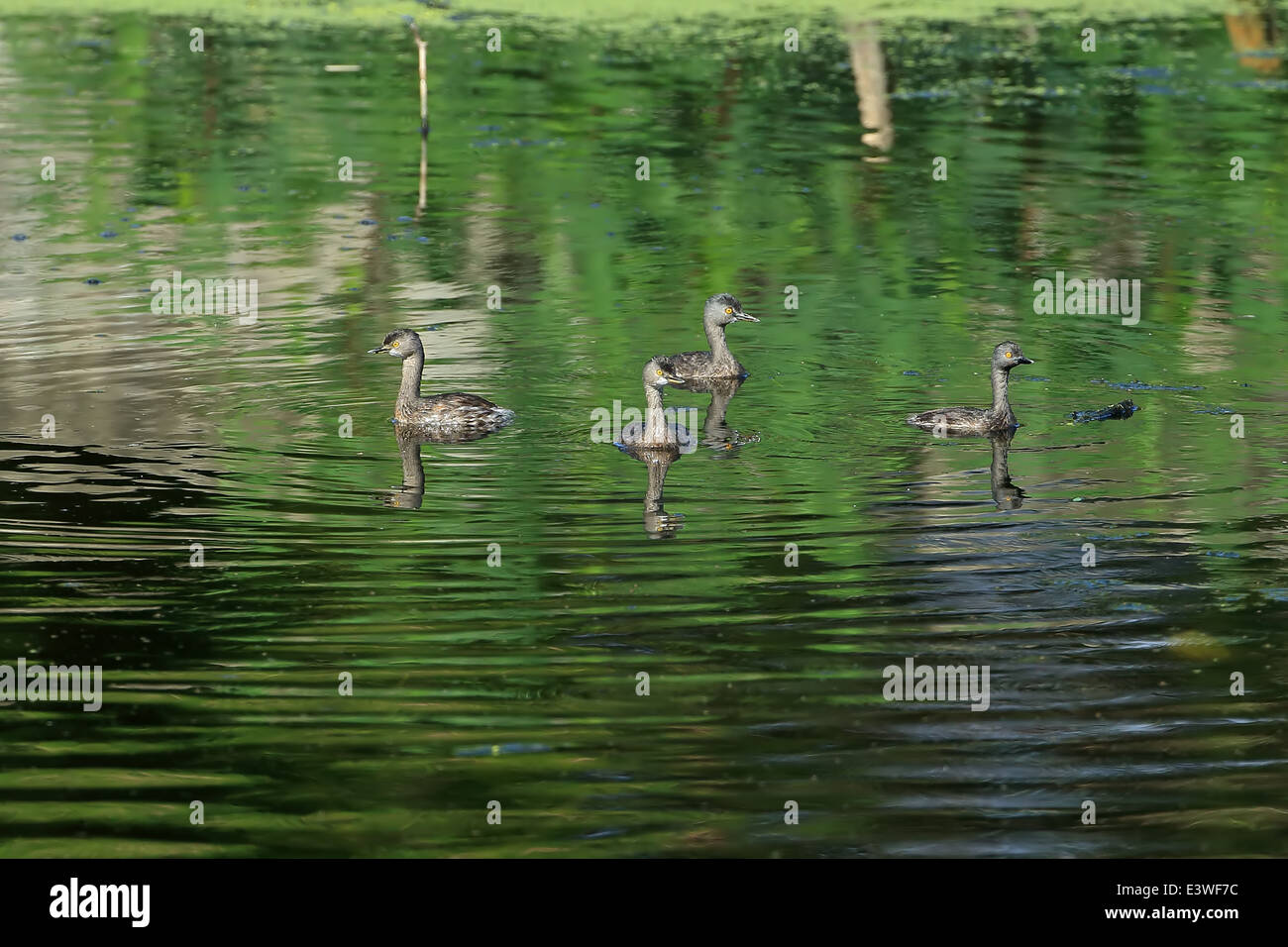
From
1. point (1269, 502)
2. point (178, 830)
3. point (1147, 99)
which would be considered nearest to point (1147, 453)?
point (1269, 502)

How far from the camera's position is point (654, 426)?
15.2 metres

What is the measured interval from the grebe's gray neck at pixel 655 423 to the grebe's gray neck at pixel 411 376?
1948 millimetres

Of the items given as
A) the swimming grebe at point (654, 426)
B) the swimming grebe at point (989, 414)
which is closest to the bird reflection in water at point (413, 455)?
the swimming grebe at point (654, 426)

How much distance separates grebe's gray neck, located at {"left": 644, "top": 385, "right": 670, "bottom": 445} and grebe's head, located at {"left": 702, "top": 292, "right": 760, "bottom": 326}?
290 centimetres

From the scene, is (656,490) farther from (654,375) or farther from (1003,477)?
(1003,477)

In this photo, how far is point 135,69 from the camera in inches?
1441

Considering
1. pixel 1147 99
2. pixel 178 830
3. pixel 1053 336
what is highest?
pixel 1147 99

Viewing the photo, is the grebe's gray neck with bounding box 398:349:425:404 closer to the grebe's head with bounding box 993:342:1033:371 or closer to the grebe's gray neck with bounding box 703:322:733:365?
the grebe's gray neck with bounding box 703:322:733:365

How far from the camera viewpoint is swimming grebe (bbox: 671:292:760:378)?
17531 millimetres

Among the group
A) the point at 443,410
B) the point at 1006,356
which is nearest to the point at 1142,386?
the point at 1006,356

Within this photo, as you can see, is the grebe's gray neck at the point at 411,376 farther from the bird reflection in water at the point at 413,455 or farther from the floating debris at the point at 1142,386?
the floating debris at the point at 1142,386

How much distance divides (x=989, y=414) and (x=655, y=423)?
8.56 feet

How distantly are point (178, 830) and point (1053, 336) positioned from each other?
468 inches

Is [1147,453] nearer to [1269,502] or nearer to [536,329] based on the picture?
[1269,502]
